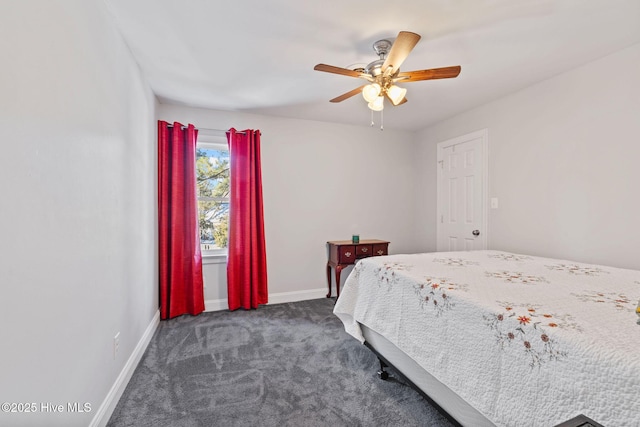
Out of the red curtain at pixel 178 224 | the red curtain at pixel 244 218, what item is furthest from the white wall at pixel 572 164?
the red curtain at pixel 178 224

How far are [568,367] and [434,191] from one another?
3.34 metres

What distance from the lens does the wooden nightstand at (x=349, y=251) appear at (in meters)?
3.65

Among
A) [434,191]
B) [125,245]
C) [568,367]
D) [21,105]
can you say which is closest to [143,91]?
[125,245]

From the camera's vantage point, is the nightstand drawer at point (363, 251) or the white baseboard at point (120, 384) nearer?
the white baseboard at point (120, 384)

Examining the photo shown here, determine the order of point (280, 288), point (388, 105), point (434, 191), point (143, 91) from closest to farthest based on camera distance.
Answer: point (143, 91), point (388, 105), point (280, 288), point (434, 191)

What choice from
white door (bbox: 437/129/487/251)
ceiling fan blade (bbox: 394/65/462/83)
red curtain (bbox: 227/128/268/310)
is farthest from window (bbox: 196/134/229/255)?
white door (bbox: 437/129/487/251)

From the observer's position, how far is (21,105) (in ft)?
3.00

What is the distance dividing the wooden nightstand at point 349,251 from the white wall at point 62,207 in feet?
7.36

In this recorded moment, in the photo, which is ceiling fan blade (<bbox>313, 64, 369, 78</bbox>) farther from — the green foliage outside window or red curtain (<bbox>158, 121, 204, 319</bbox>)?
the green foliage outside window

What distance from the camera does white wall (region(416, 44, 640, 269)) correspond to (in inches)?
84.7

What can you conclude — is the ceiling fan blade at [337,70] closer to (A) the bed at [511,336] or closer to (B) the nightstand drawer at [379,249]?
(A) the bed at [511,336]

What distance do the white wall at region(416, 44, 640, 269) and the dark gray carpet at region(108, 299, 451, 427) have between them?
1890mm

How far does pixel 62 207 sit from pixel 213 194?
8.05ft

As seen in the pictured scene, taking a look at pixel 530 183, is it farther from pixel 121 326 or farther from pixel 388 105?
pixel 121 326
